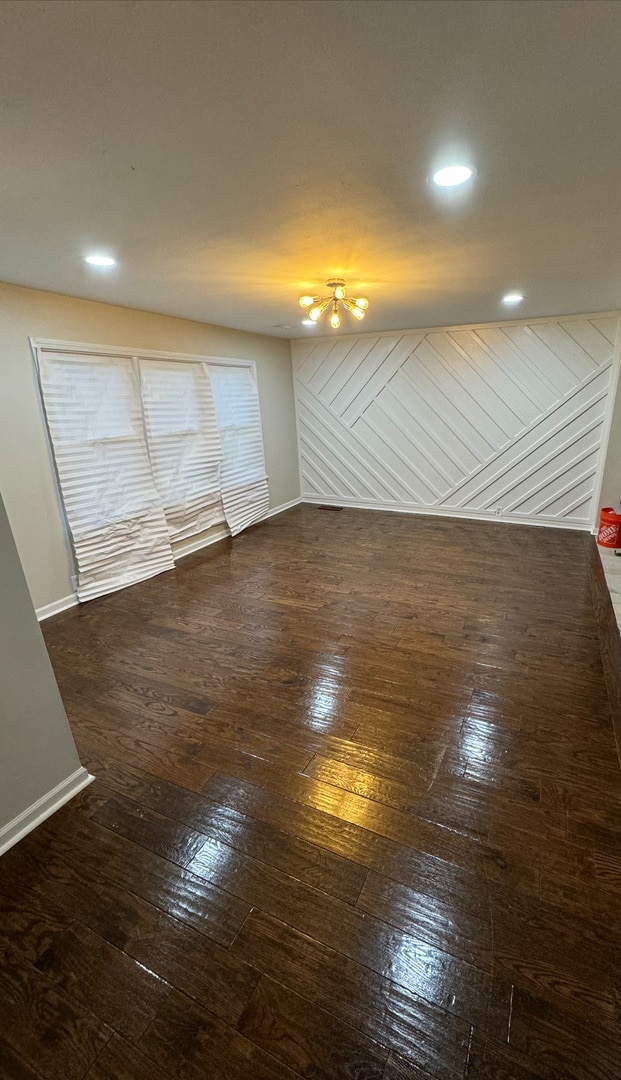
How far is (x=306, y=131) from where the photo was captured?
1274mm

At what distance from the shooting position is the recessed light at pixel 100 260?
2.36m

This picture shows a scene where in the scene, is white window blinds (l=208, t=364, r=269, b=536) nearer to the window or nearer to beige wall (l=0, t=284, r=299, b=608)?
the window

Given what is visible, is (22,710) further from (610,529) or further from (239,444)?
(610,529)

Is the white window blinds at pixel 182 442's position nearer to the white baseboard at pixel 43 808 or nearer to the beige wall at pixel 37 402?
the beige wall at pixel 37 402

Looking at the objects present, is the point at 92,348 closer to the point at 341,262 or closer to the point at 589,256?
the point at 341,262

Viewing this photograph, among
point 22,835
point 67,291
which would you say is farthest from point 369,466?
point 22,835

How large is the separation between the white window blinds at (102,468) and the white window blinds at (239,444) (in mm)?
1092

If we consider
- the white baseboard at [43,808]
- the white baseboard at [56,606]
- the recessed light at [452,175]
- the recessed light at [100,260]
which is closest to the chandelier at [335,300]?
the recessed light at [100,260]

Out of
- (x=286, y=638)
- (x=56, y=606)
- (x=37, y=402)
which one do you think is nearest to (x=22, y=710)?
(x=286, y=638)

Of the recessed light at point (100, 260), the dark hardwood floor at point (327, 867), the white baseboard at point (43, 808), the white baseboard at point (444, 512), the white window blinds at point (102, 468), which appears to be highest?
→ the recessed light at point (100, 260)

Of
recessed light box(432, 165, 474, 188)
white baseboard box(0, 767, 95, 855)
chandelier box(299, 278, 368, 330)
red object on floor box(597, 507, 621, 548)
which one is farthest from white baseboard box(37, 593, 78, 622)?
red object on floor box(597, 507, 621, 548)

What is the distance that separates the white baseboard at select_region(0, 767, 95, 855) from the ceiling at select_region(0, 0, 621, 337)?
226 centimetres

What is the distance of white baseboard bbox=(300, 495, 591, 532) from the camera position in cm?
516

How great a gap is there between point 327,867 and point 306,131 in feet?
7.71
